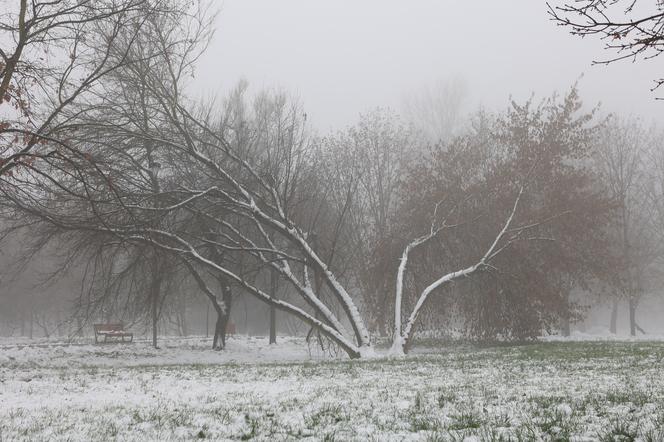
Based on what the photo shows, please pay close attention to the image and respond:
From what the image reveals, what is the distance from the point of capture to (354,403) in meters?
6.83

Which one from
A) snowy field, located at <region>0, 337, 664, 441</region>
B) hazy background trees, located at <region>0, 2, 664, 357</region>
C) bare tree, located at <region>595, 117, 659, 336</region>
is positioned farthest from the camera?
bare tree, located at <region>595, 117, 659, 336</region>

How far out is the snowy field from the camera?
16.8 ft

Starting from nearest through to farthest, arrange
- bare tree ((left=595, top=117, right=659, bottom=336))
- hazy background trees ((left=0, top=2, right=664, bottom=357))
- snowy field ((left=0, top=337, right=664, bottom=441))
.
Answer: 1. snowy field ((left=0, top=337, right=664, bottom=441))
2. hazy background trees ((left=0, top=2, right=664, bottom=357))
3. bare tree ((left=595, top=117, right=659, bottom=336))

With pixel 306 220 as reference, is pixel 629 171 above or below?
above

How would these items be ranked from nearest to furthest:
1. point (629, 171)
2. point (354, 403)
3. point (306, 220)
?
point (354, 403) < point (306, 220) < point (629, 171)

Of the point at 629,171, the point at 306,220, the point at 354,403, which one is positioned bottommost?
the point at 354,403

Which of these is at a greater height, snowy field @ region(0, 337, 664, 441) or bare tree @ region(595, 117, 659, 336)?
bare tree @ region(595, 117, 659, 336)

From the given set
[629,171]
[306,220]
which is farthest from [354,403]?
[629,171]

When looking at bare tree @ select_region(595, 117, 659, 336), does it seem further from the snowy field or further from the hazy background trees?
the snowy field

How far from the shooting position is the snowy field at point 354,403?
16.8 ft

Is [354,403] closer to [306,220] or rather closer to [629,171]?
[306,220]

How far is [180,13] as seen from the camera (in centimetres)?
1247

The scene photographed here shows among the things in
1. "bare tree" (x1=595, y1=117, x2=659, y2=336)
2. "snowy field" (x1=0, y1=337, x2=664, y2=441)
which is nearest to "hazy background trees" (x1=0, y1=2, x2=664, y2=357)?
"snowy field" (x1=0, y1=337, x2=664, y2=441)

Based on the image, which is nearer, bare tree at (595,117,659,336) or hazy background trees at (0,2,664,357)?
hazy background trees at (0,2,664,357)
